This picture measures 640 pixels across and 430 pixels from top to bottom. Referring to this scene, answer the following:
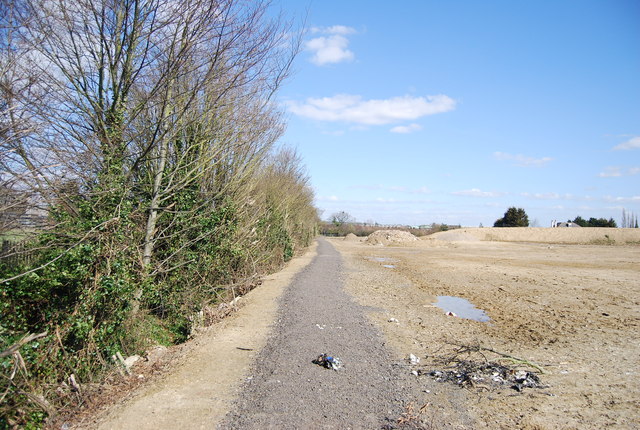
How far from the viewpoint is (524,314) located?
33.1ft

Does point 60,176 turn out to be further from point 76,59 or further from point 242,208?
point 242,208

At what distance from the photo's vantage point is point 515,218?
234ft

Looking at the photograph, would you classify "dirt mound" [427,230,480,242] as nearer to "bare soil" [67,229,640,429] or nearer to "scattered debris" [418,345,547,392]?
"bare soil" [67,229,640,429]

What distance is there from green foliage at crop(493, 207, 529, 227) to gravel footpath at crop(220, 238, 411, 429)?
228 ft

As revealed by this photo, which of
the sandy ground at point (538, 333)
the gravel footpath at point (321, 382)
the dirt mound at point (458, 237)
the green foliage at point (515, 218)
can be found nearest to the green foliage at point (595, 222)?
the green foliage at point (515, 218)

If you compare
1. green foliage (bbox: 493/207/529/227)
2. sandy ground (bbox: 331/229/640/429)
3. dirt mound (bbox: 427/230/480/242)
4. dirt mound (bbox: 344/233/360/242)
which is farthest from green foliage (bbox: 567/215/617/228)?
sandy ground (bbox: 331/229/640/429)

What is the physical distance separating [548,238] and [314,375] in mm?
57824

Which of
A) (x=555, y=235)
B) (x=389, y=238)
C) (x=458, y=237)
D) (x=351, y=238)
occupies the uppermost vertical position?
(x=555, y=235)

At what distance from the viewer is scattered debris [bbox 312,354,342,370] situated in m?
5.76

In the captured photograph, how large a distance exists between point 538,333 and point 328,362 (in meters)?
4.68

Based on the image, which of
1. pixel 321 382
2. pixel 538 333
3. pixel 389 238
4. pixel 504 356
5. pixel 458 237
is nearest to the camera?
pixel 321 382

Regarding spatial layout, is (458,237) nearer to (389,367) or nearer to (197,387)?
(389,367)

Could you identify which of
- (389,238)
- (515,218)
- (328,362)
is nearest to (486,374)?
(328,362)

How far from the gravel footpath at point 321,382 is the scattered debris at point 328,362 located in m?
0.08
